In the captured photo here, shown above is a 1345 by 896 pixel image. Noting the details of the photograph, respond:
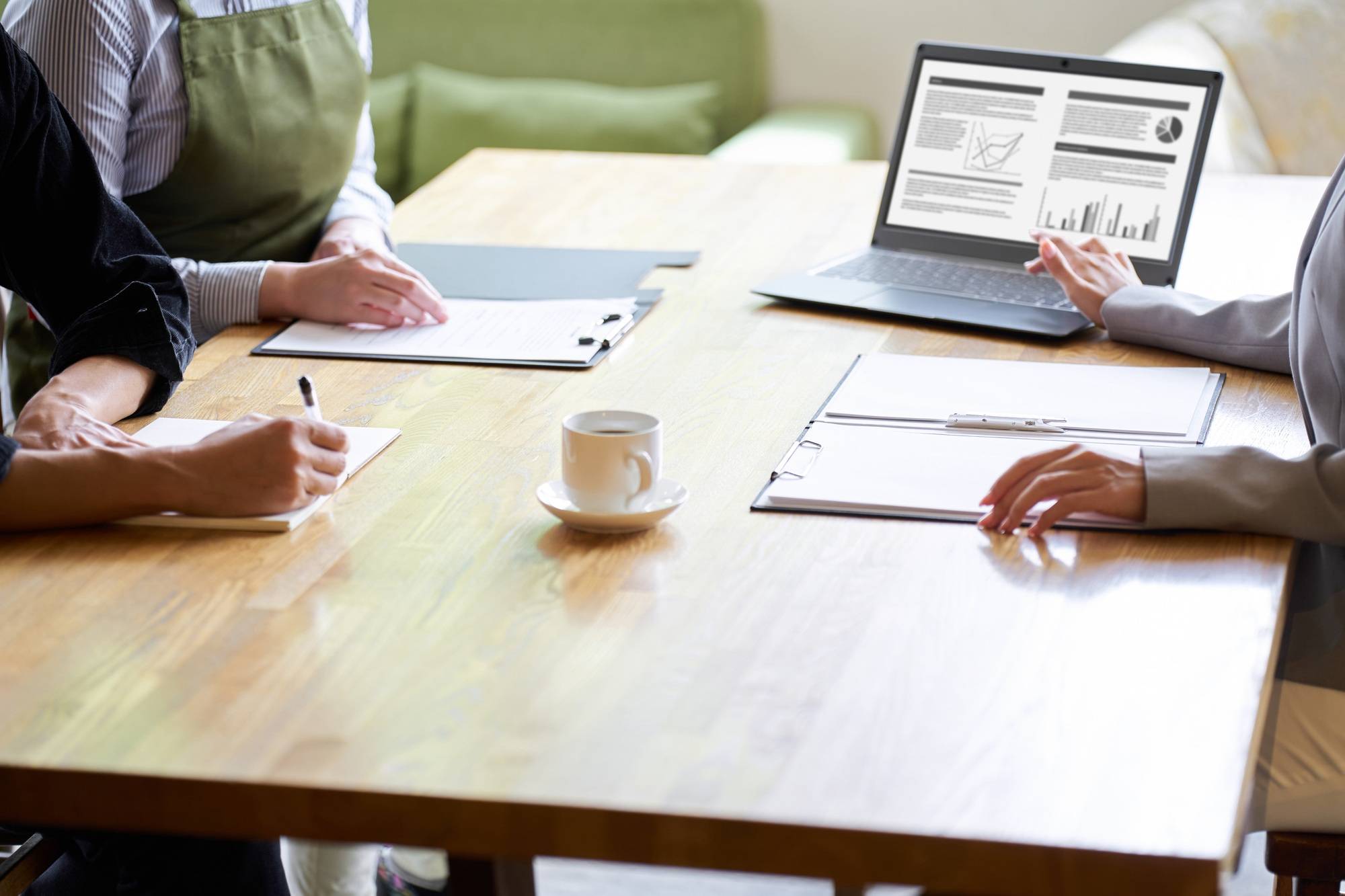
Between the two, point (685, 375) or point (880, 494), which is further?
point (685, 375)

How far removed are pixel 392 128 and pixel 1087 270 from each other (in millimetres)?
2209

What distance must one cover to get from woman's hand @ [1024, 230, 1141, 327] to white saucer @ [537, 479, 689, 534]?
61cm

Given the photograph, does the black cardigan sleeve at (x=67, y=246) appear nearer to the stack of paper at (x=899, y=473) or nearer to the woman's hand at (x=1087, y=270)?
the stack of paper at (x=899, y=473)

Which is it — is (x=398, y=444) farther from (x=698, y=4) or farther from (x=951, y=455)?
(x=698, y=4)

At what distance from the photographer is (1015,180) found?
163 centimetres

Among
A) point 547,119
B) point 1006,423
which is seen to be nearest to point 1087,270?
point 1006,423

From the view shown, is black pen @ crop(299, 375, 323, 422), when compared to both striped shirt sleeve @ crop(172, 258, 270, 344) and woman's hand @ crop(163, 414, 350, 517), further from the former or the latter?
striped shirt sleeve @ crop(172, 258, 270, 344)

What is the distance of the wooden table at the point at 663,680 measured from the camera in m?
0.65

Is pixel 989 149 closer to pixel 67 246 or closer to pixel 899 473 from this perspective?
pixel 899 473

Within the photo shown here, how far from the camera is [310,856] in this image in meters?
1.59

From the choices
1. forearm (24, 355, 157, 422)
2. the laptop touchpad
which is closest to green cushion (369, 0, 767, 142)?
the laptop touchpad

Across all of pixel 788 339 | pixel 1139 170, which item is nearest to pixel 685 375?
pixel 788 339

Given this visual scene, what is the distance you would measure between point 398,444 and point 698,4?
2.50 m

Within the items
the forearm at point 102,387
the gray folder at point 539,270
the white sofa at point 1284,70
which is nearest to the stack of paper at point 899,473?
the gray folder at point 539,270
